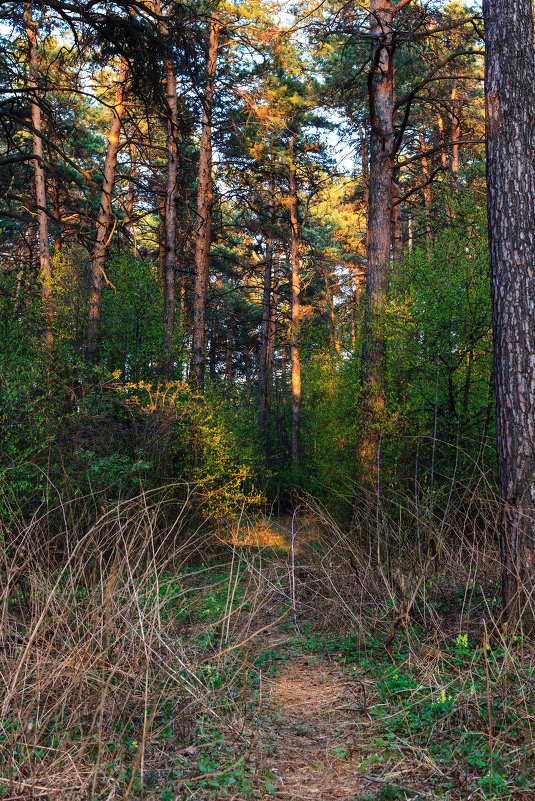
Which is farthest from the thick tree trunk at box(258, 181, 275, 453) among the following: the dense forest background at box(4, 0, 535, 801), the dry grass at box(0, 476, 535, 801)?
the dry grass at box(0, 476, 535, 801)

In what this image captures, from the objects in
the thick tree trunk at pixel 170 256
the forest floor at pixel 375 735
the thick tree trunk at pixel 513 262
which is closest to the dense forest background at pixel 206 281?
the thick tree trunk at pixel 170 256

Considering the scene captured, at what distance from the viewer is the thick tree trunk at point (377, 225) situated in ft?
31.0

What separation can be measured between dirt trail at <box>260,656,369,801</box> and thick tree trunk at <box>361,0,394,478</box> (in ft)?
15.5

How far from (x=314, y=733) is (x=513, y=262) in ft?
12.8

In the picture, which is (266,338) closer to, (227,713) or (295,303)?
(295,303)

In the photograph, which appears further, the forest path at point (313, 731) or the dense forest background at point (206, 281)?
the dense forest background at point (206, 281)

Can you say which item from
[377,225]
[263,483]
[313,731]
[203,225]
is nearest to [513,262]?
[313,731]

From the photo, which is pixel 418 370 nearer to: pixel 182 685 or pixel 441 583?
pixel 441 583

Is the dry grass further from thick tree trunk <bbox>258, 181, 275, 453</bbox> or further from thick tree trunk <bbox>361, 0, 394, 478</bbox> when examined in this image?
thick tree trunk <bbox>258, 181, 275, 453</bbox>

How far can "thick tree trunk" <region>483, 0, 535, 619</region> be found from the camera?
16.0ft

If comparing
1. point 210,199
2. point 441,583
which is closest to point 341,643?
point 441,583

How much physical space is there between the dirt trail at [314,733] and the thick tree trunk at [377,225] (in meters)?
4.72

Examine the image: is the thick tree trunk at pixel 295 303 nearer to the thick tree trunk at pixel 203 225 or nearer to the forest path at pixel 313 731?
the thick tree trunk at pixel 203 225

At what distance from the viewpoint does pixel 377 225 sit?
9.82 meters
